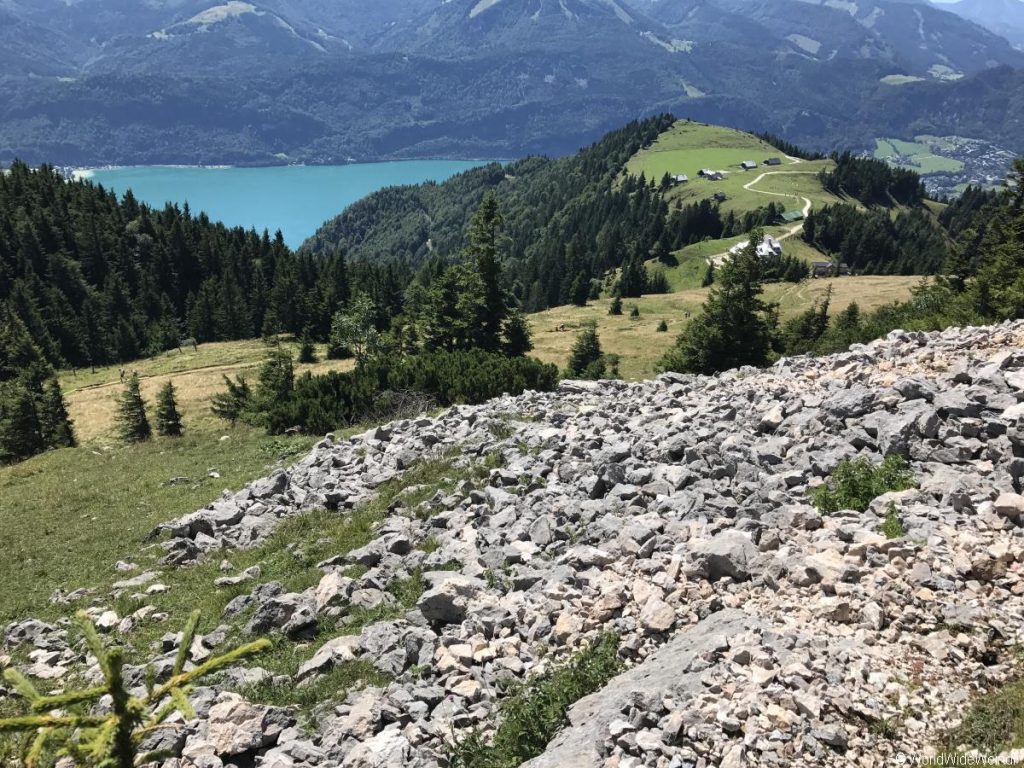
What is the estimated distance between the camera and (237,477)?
25516mm

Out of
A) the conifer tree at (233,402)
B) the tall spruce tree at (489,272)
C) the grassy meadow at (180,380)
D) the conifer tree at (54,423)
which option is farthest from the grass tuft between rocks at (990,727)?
the conifer tree at (54,423)

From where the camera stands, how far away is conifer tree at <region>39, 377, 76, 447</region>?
1967 inches

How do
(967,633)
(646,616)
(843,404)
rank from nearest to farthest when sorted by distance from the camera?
(967,633)
(646,616)
(843,404)

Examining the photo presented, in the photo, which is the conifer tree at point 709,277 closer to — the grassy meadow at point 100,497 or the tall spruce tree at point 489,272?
the tall spruce tree at point 489,272

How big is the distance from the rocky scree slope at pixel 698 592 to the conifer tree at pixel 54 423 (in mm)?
41076

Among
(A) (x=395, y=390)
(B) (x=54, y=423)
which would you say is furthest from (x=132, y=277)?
(A) (x=395, y=390)

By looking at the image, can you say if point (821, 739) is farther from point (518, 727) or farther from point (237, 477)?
point (237, 477)

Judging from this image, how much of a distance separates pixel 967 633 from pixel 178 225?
160826 mm

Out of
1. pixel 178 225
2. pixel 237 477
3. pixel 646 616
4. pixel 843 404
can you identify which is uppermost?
pixel 178 225

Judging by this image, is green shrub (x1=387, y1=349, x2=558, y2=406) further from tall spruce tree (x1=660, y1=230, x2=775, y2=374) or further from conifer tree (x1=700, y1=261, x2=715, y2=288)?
conifer tree (x1=700, y1=261, x2=715, y2=288)

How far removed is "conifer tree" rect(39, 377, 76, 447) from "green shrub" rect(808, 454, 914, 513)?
56825 mm

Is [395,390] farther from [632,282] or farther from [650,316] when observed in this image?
[632,282]

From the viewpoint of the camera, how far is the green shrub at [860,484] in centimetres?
1189

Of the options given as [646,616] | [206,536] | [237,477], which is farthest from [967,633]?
[237,477]
